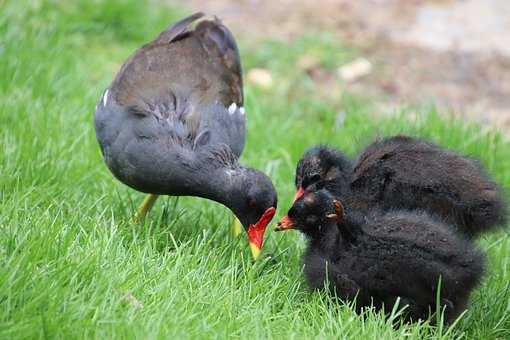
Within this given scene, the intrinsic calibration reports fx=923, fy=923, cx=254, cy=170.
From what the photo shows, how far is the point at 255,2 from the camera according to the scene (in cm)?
941

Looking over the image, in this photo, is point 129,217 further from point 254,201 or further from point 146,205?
point 254,201

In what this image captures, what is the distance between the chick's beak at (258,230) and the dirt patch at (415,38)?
311 cm

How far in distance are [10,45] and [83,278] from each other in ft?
11.6

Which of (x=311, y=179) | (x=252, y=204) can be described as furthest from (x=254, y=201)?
(x=311, y=179)

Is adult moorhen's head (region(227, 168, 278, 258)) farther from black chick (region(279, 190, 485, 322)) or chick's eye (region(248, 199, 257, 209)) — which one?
black chick (region(279, 190, 485, 322))

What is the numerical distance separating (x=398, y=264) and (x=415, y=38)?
195 inches

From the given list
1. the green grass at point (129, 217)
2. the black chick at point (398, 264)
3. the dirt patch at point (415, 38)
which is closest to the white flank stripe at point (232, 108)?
the green grass at point (129, 217)

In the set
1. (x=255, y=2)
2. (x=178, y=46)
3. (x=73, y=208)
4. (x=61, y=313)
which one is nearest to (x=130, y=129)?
(x=73, y=208)

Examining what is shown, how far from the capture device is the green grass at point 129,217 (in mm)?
3742

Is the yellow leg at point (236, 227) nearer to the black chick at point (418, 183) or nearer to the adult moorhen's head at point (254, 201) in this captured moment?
the adult moorhen's head at point (254, 201)

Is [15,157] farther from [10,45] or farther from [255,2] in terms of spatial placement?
[255,2]

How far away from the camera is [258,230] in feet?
15.8

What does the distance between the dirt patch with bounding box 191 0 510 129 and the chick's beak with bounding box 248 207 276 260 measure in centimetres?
311

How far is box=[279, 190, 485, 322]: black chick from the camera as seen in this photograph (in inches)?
165
